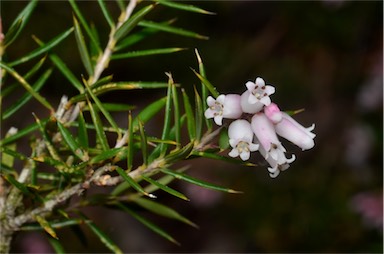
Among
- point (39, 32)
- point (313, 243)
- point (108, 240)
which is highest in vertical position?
point (39, 32)

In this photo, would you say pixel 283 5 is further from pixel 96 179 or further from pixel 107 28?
pixel 96 179

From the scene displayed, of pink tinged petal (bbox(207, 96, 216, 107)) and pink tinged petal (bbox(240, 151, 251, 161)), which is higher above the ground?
pink tinged petal (bbox(207, 96, 216, 107))

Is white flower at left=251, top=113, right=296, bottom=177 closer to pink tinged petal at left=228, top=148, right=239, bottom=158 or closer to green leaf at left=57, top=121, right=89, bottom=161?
pink tinged petal at left=228, top=148, right=239, bottom=158

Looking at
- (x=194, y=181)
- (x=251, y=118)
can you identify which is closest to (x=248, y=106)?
(x=251, y=118)

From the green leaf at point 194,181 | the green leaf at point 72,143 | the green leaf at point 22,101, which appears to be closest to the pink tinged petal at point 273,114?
the green leaf at point 194,181

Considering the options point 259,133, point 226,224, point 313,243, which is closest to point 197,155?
point 259,133

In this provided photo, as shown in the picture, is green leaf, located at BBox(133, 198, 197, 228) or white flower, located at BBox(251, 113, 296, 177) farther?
green leaf, located at BBox(133, 198, 197, 228)

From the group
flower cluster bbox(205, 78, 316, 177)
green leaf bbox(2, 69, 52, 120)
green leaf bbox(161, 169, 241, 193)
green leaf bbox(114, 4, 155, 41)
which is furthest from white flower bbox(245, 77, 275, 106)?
green leaf bbox(2, 69, 52, 120)
